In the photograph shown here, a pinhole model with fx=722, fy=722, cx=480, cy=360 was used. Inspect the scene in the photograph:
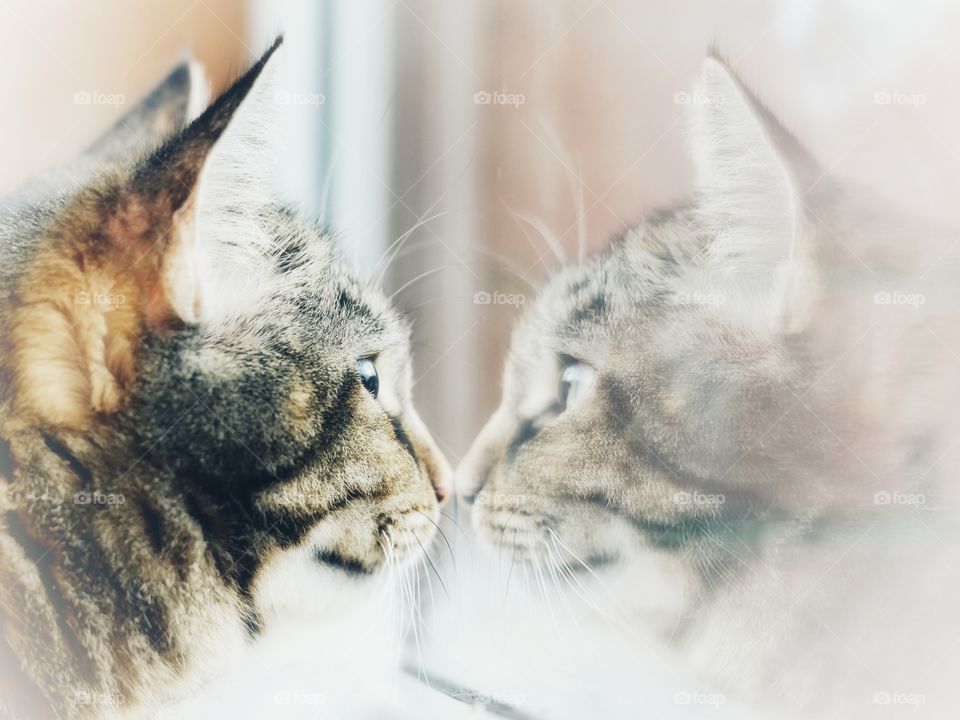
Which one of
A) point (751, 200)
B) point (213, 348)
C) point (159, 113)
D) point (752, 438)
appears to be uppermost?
point (159, 113)

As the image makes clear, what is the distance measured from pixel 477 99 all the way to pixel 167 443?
0.55m

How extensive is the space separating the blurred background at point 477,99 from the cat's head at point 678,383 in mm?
39

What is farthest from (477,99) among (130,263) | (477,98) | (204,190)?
(130,263)

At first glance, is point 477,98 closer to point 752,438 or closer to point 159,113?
point 159,113

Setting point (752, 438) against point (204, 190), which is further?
point (752, 438)

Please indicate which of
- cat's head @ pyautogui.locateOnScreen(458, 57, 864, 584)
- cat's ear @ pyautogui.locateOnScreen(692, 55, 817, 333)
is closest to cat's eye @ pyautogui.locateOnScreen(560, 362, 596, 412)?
cat's head @ pyautogui.locateOnScreen(458, 57, 864, 584)

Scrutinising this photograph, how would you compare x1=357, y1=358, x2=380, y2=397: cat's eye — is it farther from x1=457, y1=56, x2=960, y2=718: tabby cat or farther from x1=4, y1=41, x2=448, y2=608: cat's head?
x1=457, y1=56, x2=960, y2=718: tabby cat

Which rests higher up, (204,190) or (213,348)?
(204,190)

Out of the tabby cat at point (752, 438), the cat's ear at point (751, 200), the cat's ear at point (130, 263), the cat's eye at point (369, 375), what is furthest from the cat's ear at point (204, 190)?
the cat's ear at point (751, 200)

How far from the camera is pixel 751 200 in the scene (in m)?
0.87

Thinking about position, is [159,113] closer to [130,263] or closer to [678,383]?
[130,263]

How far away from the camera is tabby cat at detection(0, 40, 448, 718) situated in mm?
808

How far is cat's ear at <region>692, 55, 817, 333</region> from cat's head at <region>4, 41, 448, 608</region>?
0.46 meters

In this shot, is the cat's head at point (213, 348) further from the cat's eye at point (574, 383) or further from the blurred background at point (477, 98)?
the cat's eye at point (574, 383)
